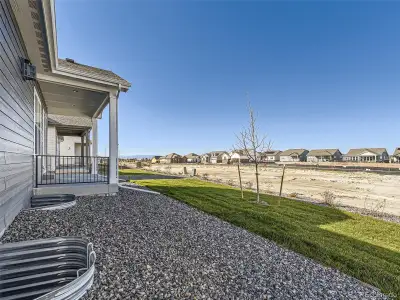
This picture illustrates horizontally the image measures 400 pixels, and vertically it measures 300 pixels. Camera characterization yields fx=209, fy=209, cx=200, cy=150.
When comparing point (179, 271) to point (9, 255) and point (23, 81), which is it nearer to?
point (9, 255)

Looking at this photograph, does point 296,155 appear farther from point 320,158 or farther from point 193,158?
point 193,158

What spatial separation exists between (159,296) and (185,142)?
2446 inches

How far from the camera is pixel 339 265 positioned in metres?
3.22

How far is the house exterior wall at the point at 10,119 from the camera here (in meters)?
3.05

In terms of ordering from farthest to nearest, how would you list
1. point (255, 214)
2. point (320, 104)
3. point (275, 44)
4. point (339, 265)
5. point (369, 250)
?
1. point (320, 104)
2. point (275, 44)
3. point (255, 214)
4. point (369, 250)
5. point (339, 265)

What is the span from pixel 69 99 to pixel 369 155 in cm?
7710

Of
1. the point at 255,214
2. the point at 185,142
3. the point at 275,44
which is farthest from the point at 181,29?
the point at 185,142

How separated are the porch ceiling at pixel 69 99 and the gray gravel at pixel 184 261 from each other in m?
4.26

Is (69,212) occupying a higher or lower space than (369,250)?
higher

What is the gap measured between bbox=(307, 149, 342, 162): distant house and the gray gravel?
237ft

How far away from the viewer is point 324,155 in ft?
218

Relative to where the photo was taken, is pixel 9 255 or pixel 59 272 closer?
pixel 9 255

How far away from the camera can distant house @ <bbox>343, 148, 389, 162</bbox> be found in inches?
2403

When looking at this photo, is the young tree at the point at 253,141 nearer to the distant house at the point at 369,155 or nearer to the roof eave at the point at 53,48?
the roof eave at the point at 53,48
